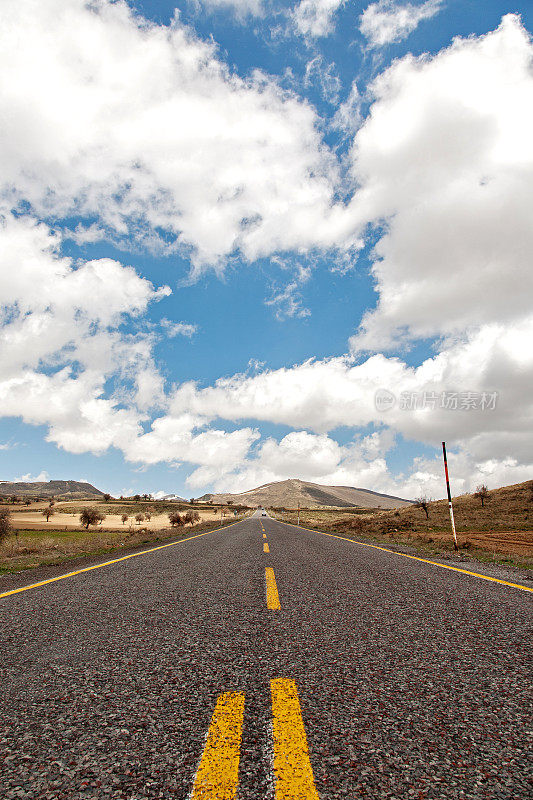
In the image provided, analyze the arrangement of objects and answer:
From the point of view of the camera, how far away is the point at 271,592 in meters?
5.55

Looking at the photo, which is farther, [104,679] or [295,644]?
[295,644]

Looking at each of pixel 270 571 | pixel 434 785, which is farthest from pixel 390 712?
pixel 270 571

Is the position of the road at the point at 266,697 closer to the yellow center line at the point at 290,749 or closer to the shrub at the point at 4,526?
the yellow center line at the point at 290,749

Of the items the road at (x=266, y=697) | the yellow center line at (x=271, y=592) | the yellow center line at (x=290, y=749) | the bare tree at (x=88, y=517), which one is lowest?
the bare tree at (x=88, y=517)

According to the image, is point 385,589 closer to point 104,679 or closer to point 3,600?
point 104,679

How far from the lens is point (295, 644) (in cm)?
353

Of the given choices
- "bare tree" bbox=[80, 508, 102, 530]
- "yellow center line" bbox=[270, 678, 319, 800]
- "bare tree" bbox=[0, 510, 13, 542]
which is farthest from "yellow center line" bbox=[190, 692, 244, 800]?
"bare tree" bbox=[80, 508, 102, 530]

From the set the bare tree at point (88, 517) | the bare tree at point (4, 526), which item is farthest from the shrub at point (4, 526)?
the bare tree at point (88, 517)

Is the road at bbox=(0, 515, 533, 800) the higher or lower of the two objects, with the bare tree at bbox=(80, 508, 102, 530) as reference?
higher

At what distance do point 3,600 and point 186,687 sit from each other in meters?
4.20

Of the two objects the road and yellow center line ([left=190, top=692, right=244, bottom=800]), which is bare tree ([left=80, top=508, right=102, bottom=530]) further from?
yellow center line ([left=190, top=692, right=244, bottom=800])

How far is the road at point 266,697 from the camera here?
1792 millimetres

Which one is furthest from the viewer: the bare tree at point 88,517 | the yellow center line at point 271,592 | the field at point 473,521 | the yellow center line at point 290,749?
the bare tree at point 88,517

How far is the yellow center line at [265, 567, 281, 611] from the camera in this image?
15.7 ft
